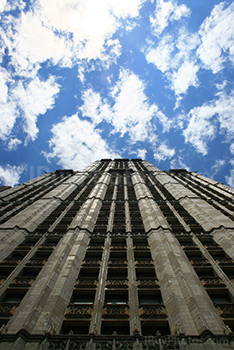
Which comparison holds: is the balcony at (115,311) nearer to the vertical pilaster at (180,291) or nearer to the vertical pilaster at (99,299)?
the vertical pilaster at (99,299)

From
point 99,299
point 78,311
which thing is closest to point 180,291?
point 99,299

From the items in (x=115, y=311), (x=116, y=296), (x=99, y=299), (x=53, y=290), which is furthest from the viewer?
(x=116, y=296)

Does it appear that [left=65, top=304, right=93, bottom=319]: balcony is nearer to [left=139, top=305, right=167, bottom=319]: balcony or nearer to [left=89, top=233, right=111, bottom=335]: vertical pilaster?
[left=89, top=233, right=111, bottom=335]: vertical pilaster

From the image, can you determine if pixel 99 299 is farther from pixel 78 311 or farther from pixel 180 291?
pixel 180 291

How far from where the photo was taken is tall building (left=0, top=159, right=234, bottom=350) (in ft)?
41.8

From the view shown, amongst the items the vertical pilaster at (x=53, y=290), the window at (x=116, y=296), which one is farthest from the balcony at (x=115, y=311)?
the vertical pilaster at (x=53, y=290)

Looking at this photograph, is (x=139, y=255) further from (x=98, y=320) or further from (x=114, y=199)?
(x=114, y=199)

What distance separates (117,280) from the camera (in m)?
18.4

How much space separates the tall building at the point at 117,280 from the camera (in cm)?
1274

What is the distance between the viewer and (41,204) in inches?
1395

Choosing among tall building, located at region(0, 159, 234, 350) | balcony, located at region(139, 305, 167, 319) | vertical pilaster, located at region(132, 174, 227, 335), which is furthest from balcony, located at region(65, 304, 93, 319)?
vertical pilaster, located at region(132, 174, 227, 335)

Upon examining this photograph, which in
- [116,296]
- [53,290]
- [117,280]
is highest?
[117,280]

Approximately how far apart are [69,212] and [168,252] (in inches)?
708

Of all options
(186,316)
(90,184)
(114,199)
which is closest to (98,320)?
(186,316)
